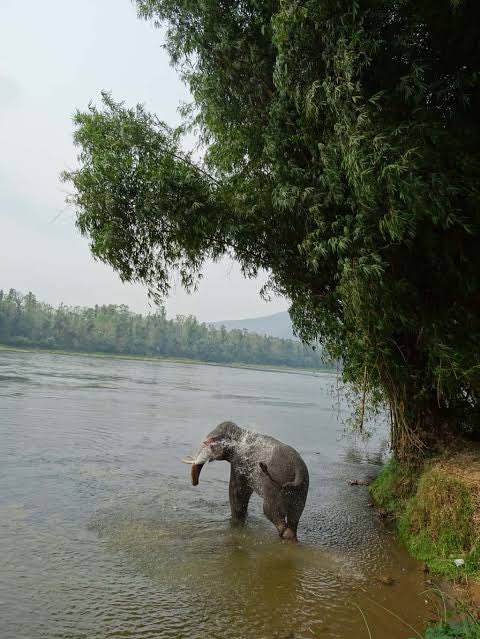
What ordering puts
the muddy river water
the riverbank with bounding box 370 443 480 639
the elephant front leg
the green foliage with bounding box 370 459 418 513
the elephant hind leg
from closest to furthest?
the muddy river water, the riverbank with bounding box 370 443 480 639, the elephant hind leg, the elephant front leg, the green foliage with bounding box 370 459 418 513

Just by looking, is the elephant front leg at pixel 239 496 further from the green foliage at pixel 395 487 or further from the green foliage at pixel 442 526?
the green foliage at pixel 395 487

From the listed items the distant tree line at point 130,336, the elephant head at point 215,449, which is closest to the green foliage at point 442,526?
the elephant head at point 215,449

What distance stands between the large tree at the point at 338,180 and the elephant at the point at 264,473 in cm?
166

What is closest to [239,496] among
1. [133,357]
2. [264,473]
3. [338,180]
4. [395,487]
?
[264,473]

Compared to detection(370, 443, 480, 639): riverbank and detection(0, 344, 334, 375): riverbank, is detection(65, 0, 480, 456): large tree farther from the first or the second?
detection(0, 344, 334, 375): riverbank

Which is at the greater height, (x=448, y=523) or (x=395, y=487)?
Result: (x=448, y=523)

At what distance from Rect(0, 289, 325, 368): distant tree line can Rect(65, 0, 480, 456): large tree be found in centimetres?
6404

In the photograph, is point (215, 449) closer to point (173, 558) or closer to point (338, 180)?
point (173, 558)

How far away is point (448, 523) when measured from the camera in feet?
18.0

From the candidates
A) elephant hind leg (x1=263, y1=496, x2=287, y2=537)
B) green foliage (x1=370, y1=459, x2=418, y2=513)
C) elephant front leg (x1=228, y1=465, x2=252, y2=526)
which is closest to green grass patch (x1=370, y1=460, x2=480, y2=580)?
green foliage (x1=370, y1=459, x2=418, y2=513)

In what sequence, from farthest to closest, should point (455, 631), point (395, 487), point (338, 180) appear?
point (395, 487) < point (338, 180) < point (455, 631)

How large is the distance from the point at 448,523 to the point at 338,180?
4.00m

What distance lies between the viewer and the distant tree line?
7331 centimetres

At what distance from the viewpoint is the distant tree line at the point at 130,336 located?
73.3 metres
